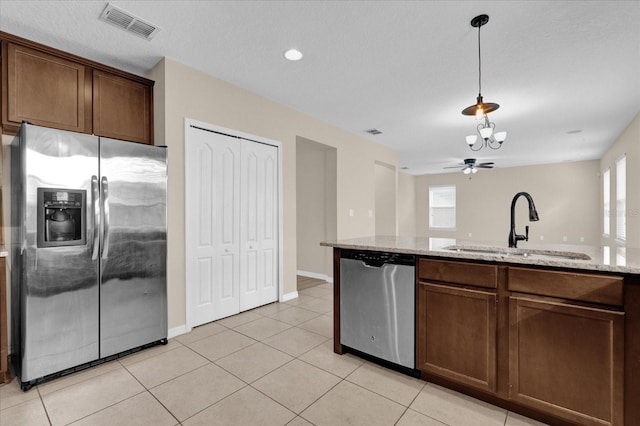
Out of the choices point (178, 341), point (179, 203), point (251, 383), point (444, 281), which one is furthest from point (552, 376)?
point (179, 203)

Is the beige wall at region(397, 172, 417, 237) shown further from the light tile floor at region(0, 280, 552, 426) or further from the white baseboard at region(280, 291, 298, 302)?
the light tile floor at region(0, 280, 552, 426)

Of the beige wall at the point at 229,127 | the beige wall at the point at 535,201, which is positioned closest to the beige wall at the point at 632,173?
the beige wall at the point at 535,201

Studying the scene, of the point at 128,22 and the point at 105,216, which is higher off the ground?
the point at 128,22

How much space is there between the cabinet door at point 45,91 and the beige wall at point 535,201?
8.41 metres

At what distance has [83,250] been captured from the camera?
7.65 feet

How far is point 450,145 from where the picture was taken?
6691 millimetres

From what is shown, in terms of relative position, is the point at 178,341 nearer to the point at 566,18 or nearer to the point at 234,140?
the point at 234,140

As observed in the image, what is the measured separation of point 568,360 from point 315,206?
448cm

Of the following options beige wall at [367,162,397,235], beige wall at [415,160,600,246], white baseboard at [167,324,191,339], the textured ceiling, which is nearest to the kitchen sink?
the textured ceiling

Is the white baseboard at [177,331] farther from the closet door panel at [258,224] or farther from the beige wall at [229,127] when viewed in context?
the closet door panel at [258,224]

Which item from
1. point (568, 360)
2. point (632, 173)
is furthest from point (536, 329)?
point (632, 173)

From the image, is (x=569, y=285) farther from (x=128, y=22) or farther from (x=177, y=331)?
(x=128, y=22)

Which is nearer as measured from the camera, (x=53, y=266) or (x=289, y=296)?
(x=53, y=266)

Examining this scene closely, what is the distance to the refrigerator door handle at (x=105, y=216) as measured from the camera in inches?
95.9
